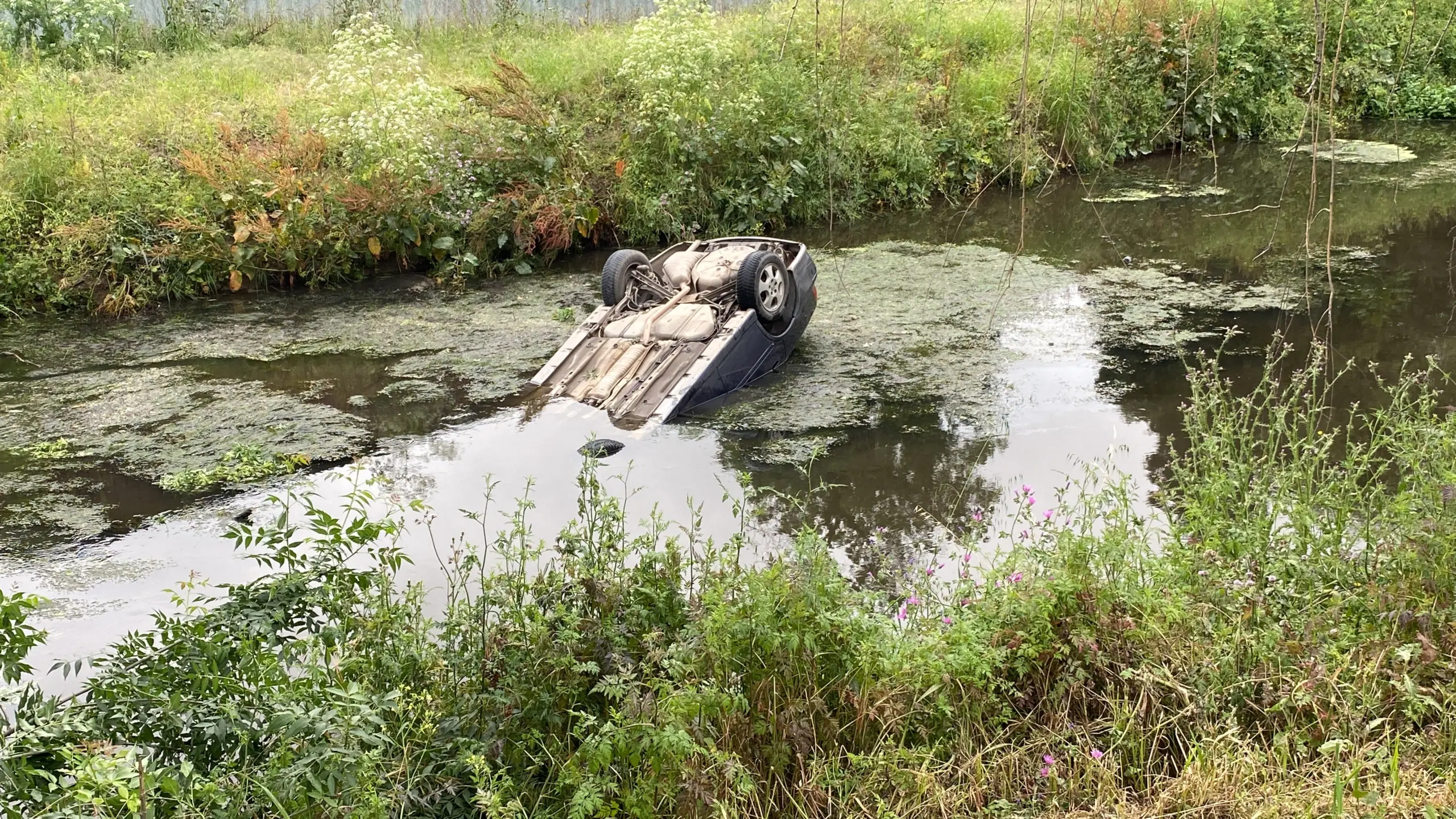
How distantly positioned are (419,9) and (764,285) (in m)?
11.5

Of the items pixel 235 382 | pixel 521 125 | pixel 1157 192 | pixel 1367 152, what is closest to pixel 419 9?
pixel 521 125

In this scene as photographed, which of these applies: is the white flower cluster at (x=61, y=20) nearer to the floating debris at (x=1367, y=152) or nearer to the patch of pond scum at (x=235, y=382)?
the patch of pond scum at (x=235, y=382)

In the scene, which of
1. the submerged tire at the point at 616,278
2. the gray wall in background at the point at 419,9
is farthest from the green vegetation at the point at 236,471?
the gray wall in background at the point at 419,9

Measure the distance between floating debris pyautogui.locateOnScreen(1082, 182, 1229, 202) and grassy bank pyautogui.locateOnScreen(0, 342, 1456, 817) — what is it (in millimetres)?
9753

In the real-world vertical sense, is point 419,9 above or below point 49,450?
above

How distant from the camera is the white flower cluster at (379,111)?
10.5 m

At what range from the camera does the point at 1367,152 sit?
14.1 m

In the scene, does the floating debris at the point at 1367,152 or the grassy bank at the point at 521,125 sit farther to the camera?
the floating debris at the point at 1367,152

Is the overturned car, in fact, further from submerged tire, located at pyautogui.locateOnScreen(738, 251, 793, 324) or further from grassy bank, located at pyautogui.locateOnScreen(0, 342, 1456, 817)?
grassy bank, located at pyautogui.locateOnScreen(0, 342, 1456, 817)

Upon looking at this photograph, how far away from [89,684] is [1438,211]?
1312 cm

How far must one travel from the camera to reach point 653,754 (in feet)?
8.54

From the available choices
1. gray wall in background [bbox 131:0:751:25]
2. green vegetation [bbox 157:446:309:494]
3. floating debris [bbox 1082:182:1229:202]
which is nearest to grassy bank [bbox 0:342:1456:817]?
green vegetation [bbox 157:446:309:494]

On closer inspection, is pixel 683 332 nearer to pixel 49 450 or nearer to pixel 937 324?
pixel 937 324

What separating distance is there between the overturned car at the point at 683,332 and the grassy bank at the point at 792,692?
10.8 ft
